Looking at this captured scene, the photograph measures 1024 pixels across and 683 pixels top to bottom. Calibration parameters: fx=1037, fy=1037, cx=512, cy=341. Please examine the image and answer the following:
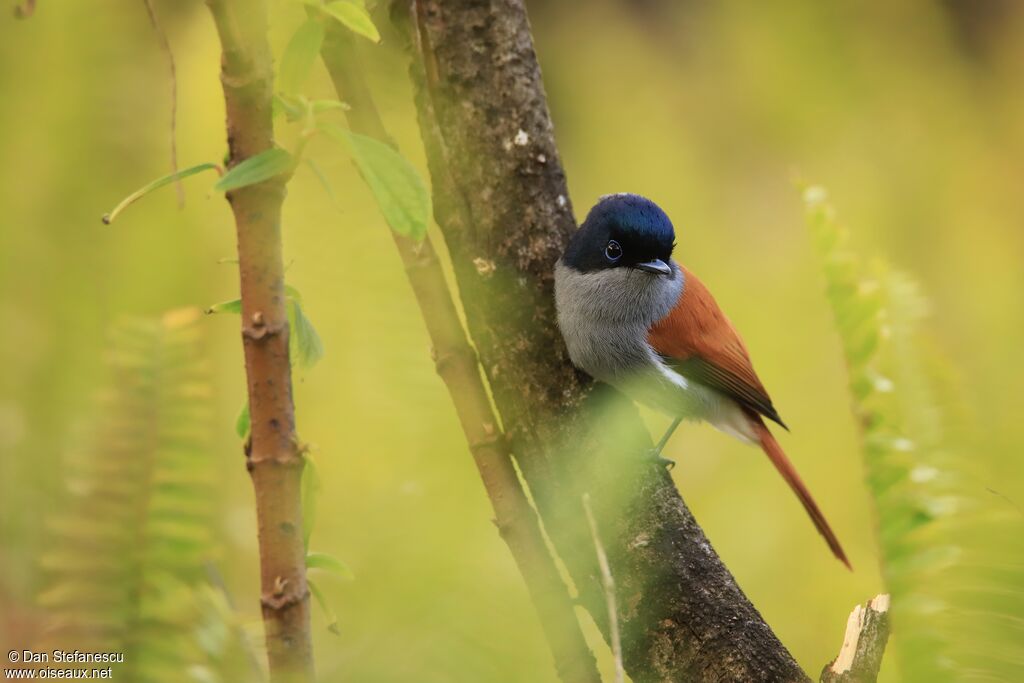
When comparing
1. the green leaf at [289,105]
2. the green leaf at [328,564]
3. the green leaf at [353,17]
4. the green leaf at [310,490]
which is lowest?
the green leaf at [328,564]

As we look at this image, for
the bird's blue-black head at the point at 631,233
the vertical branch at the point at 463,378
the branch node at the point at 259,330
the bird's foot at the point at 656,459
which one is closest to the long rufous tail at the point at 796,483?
the bird's blue-black head at the point at 631,233

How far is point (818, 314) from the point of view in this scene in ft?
8.03

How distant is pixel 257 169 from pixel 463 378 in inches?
13.8

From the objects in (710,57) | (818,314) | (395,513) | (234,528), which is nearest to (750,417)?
(818,314)

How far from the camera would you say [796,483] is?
2.01m

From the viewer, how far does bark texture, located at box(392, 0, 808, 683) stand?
1023 mm

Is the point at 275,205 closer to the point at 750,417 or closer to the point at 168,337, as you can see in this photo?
the point at 168,337

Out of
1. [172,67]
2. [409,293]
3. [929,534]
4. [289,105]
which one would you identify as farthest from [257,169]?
[929,534]

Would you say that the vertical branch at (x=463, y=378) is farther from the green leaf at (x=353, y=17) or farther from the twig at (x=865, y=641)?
the twig at (x=865, y=641)

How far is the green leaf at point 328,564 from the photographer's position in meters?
0.68

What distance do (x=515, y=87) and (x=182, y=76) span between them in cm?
51

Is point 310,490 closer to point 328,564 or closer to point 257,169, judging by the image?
point 328,564

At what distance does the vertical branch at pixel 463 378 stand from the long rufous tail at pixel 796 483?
95cm

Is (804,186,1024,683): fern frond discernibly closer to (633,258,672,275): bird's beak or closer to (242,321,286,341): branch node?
(242,321,286,341): branch node
